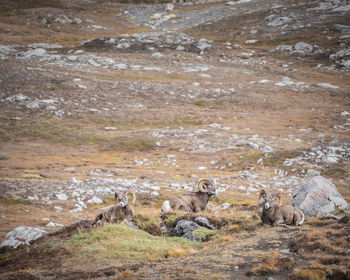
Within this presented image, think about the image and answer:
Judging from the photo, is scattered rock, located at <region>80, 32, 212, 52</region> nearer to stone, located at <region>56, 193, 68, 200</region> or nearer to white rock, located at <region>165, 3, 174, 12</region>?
white rock, located at <region>165, 3, 174, 12</region>

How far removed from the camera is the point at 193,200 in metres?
19.5

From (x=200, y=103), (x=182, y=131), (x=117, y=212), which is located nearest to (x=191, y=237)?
(x=117, y=212)

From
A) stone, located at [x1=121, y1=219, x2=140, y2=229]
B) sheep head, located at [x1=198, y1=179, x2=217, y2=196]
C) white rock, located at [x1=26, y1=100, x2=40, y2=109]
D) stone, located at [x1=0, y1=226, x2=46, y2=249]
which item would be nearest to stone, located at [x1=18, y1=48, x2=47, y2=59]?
white rock, located at [x1=26, y1=100, x2=40, y2=109]

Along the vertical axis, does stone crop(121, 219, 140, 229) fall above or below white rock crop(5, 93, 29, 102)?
above

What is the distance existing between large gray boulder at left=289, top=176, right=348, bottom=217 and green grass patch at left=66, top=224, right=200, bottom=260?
625 centimetres

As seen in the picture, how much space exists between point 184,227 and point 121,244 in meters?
3.27

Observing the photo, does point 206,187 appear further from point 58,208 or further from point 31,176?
point 31,176

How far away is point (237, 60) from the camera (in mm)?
70000

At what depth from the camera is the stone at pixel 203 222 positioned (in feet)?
51.8

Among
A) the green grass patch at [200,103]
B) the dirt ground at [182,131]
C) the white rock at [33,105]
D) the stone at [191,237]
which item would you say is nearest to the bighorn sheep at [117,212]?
the dirt ground at [182,131]

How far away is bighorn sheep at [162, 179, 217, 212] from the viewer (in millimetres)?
18562

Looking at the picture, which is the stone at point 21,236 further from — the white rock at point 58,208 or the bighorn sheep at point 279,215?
the bighorn sheep at point 279,215

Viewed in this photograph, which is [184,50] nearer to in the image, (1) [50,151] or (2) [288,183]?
(1) [50,151]

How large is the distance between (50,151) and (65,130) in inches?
208
